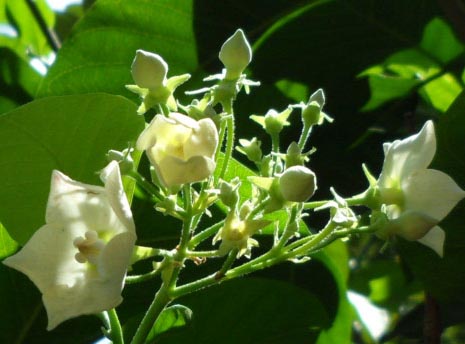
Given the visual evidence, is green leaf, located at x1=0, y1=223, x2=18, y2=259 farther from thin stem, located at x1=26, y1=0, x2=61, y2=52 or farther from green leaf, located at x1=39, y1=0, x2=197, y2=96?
thin stem, located at x1=26, y1=0, x2=61, y2=52

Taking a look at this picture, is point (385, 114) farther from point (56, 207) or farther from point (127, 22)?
point (56, 207)

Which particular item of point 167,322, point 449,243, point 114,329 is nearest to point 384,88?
point 449,243

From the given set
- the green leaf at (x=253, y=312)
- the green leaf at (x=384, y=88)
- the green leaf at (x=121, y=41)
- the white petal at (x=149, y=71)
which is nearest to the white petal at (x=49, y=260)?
the white petal at (x=149, y=71)

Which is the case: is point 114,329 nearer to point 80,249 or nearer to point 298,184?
point 80,249

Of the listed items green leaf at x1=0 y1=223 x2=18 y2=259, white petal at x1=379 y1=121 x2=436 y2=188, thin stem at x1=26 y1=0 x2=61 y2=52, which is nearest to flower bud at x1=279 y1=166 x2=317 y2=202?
white petal at x1=379 y1=121 x2=436 y2=188

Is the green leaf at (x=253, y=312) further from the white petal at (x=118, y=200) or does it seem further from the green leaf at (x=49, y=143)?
the white petal at (x=118, y=200)
